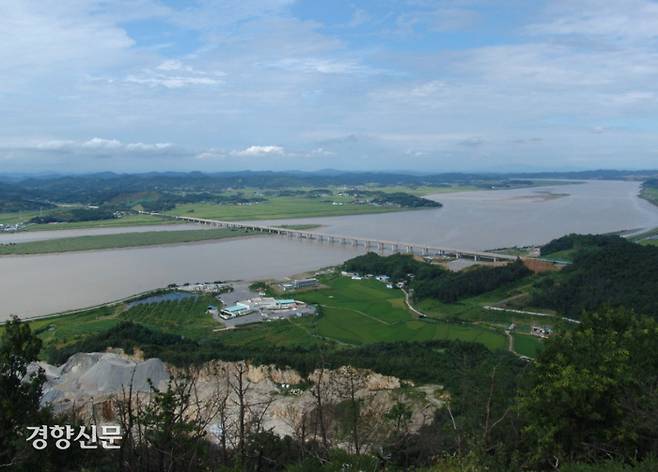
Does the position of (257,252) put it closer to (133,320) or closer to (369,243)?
(369,243)

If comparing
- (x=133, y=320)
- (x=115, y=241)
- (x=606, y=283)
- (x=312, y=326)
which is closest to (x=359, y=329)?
(x=312, y=326)

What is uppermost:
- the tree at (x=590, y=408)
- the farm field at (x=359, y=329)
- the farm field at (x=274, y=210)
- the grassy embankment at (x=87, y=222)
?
the tree at (x=590, y=408)

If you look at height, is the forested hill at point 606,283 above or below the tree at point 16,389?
below

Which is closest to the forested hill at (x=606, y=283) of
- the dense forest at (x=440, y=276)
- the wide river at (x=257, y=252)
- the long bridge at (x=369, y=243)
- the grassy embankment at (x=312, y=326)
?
the dense forest at (x=440, y=276)

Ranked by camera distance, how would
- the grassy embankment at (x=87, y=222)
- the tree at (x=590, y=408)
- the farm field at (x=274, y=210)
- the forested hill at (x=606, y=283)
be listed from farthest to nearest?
the farm field at (x=274, y=210)
the grassy embankment at (x=87, y=222)
the forested hill at (x=606, y=283)
the tree at (x=590, y=408)

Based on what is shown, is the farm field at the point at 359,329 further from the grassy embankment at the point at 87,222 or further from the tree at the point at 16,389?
the grassy embankment at the point at 87,222

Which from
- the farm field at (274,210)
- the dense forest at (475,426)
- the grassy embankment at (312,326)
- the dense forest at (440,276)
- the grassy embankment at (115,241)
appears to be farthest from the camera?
the farm field at (274,210)

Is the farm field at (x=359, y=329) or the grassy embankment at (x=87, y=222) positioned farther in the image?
the grassy embankment at (x=87, y=222)
